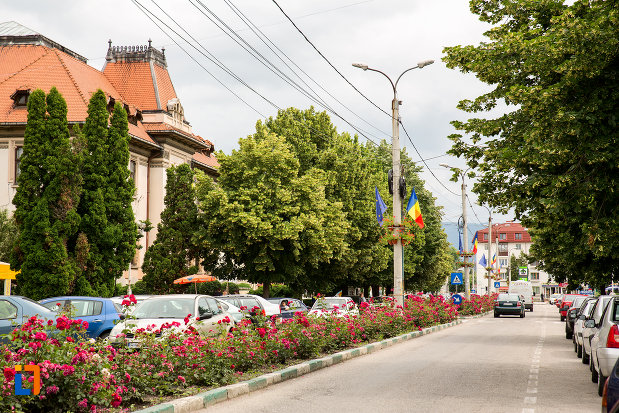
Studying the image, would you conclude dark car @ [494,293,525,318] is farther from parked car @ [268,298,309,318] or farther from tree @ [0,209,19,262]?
tree @ [0,209,19,262]

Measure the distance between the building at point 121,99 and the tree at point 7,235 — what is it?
22.3 feet

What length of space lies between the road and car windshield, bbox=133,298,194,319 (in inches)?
132

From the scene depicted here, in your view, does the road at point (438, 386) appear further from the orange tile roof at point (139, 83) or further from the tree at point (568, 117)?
the orange tile roof at point (139, 83)

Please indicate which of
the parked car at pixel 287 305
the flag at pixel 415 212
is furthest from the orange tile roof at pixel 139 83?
the flag at pixel 415 212

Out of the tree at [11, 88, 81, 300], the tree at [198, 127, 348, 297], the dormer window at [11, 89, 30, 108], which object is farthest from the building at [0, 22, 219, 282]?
the tree at [11, 88, 81, 300]

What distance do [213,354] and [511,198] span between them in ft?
27.7

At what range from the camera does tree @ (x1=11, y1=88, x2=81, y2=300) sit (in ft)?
113

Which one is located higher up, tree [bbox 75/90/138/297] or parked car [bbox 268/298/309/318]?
tree [bbox 75/90/138/297]

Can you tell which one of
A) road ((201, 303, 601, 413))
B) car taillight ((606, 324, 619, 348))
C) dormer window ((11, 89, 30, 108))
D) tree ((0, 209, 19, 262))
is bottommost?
road ((201, 303, 601, 413))

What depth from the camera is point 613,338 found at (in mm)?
11047

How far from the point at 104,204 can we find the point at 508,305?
28.6 metres

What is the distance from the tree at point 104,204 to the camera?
3634cm

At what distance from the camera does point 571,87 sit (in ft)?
43.3

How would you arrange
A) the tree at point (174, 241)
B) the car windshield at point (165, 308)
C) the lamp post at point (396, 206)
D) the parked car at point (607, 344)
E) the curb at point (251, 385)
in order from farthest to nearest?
the tree at point (174, 241), the lamp post at point (396, 206), the car windshield at point (165, 308), the parked car at point (607, 344), the curb at point (251, 385)
